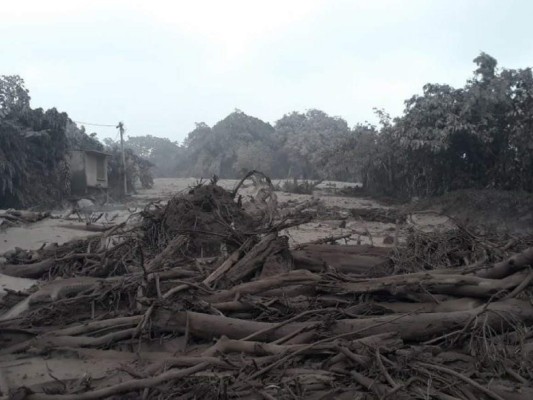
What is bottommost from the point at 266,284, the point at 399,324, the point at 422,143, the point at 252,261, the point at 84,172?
the point at 399,324

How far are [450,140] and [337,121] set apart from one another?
96.7 ft

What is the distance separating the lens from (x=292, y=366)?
372 centimetres

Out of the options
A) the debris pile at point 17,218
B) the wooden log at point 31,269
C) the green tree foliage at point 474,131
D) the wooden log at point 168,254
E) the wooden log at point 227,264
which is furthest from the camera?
the green tree foliage at point 474,131

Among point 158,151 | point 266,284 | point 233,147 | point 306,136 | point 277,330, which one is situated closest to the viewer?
point 277,330

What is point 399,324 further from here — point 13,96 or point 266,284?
point 13,96

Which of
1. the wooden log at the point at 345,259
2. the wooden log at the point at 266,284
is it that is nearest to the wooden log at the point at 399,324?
the wooden log at the point at 266,284

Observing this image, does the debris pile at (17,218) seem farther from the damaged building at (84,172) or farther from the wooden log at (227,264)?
the damaged building at (84,172)

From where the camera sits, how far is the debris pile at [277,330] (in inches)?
135

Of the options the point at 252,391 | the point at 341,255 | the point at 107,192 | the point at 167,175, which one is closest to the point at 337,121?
the point at 167,175

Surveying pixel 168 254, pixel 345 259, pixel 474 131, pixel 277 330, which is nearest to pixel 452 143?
pixel 474 131

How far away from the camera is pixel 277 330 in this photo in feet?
13.8

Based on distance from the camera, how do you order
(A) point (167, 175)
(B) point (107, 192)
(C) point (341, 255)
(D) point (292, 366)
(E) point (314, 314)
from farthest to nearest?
(A) point (167, 175), (B) point (107, 192), (C) point (341, 255), (E) point (314, 314), (D) point (292, 366)

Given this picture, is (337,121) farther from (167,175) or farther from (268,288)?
(268,288)

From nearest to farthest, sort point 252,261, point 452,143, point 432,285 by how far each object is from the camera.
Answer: point 432,285
point 252,261
point 452,143
